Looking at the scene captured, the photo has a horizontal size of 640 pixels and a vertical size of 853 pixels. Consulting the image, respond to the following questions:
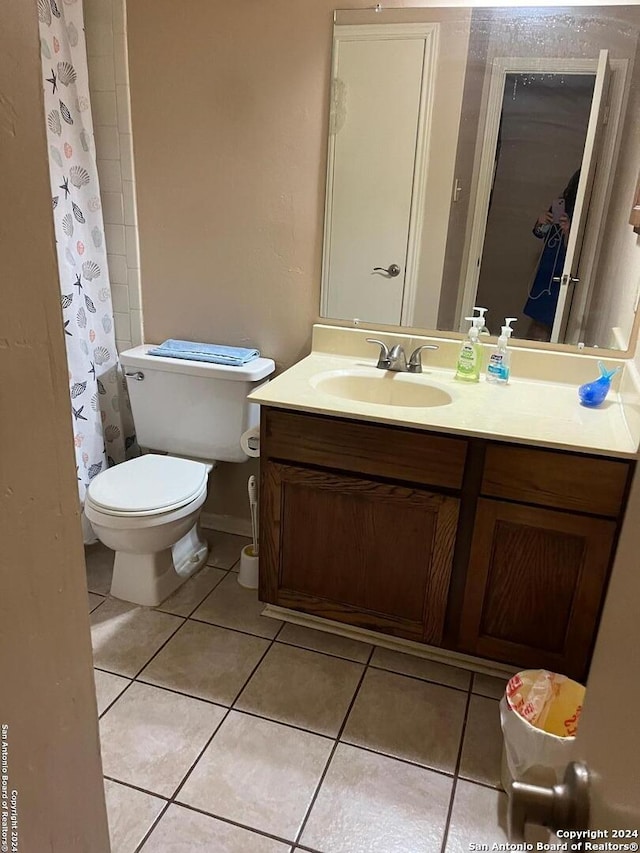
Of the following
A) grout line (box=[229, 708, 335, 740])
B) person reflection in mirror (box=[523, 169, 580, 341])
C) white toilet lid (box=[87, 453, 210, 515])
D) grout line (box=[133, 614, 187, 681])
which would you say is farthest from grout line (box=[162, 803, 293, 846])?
person reflection in mirror (box=[523, 169, 580, 341])

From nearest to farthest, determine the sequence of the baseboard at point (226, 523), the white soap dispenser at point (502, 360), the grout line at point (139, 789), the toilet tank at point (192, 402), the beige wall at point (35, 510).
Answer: the beige wall at point (35, 510), the grout line at point (139, 789), the white soap dispenser at point (502, 360), the toilet tank at point (192, 402), the baseboard at point (226, 523)

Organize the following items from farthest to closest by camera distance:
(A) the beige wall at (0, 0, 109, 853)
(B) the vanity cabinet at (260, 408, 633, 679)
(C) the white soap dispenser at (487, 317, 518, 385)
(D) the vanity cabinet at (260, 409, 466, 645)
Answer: (C) the white soap dispenser at (487, 317, 518, 385) < (D) the vanity cabinet at (260, 409, 466, 645) < (B) the vanity cabinet at (260, 408, 633, 679) < (A) the beige wall at (0, 0, 109, 853)

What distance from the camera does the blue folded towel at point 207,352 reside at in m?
2.21

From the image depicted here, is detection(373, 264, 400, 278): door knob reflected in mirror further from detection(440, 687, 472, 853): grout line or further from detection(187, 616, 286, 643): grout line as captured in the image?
detection(440, 687, 472, 853): grout line

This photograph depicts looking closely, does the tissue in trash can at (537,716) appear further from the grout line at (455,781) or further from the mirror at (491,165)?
the mirror at (491,165)

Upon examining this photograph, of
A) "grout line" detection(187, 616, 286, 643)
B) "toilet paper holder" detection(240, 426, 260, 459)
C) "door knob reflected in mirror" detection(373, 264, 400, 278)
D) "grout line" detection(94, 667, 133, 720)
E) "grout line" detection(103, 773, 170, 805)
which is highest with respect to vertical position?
"door knob reflected in mirror" detection(373, 264, 400, 278)

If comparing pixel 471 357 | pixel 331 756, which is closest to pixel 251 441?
pixel 471 357

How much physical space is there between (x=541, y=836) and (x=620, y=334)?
5.01 ft

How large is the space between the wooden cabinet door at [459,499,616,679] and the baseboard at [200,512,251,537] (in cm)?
109

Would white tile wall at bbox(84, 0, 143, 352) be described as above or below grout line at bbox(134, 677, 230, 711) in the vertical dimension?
above

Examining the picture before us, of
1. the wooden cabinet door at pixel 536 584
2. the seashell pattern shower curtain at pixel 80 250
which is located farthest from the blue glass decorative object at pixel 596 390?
the seashell pattern shower curtain at pixel 80 250

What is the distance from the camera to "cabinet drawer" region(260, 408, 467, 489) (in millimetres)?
1686

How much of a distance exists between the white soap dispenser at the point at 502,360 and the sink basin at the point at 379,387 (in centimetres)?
20

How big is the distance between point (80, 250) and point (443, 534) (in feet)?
5.03
